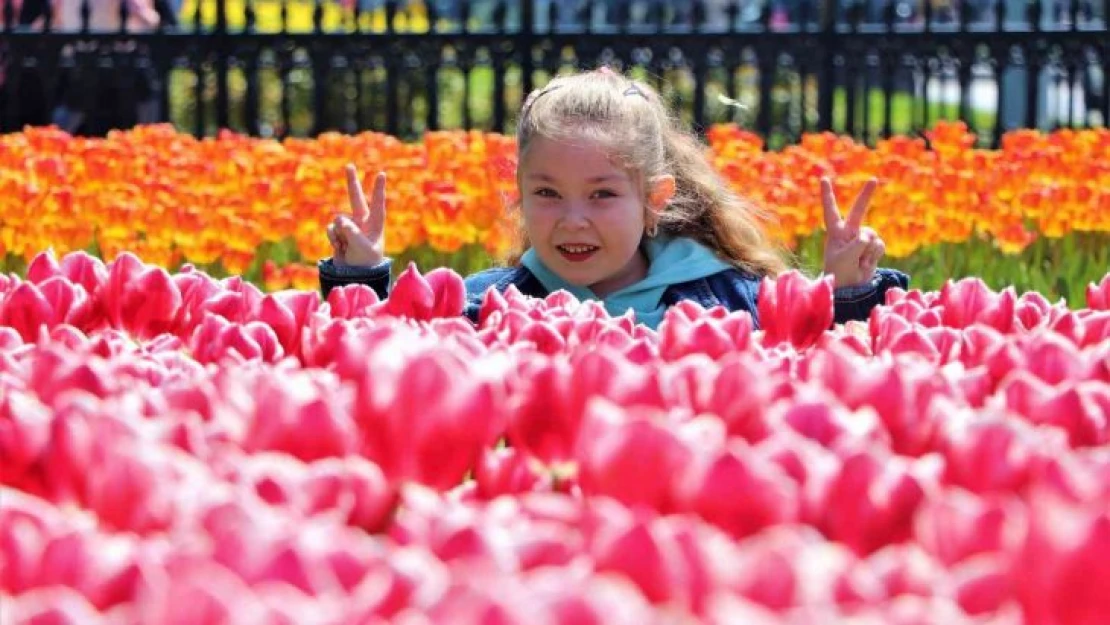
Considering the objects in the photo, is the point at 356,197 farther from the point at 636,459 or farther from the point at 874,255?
the point at 636,459

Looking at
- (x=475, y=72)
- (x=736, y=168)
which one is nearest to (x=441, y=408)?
(x=736, y=168)

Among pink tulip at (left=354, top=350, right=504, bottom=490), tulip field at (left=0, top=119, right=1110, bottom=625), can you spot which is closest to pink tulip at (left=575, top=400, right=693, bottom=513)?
tulip field at (left=0, top=119, right=1110, bottom=625)

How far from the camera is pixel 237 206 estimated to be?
5961 mm

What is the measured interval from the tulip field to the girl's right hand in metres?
1.23

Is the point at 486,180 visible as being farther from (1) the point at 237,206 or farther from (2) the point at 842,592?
(2) the point at 842,592

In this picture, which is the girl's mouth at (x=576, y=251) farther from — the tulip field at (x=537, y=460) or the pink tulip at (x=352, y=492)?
the pink tulip at (x=352, y=492)

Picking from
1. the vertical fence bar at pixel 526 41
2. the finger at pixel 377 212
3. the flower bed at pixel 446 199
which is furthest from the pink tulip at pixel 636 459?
the vertical fence bar at pixel 526 41

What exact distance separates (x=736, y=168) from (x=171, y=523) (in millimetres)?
5814

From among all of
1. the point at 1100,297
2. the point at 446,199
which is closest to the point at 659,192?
the point at 446,199

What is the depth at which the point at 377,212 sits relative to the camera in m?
3.79

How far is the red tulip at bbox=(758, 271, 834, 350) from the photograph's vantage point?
2344mm

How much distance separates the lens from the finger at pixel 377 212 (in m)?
3.73

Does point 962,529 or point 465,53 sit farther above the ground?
point 465,53

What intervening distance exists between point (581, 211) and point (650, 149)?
1.15 feet
